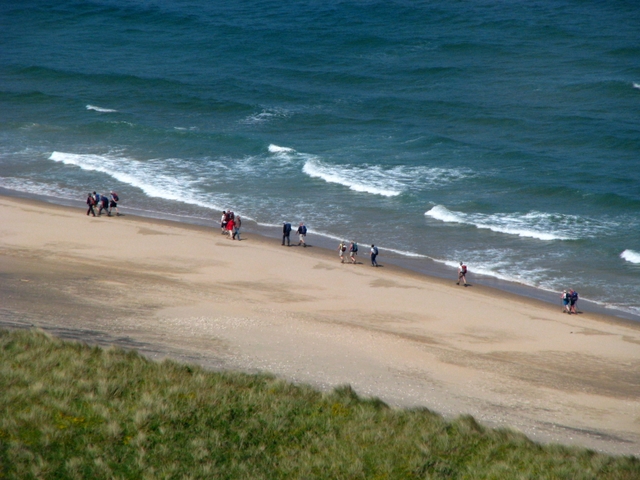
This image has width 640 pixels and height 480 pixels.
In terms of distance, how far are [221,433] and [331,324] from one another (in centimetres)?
788

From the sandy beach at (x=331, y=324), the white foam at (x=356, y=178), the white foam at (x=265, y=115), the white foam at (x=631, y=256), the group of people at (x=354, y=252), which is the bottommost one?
the sandy beach at (x=331, y=324)

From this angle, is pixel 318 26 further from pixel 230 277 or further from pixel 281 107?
pixel 230 277

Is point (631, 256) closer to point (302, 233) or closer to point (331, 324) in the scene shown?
point (302, 233)

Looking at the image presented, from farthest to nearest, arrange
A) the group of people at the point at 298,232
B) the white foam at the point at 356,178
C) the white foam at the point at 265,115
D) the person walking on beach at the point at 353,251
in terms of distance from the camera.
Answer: the white foam at the point at 265,115 < the white foam at the point at 356,178 < the group of people at the point at 298,232 < the person walking on beach at the point at 353,251

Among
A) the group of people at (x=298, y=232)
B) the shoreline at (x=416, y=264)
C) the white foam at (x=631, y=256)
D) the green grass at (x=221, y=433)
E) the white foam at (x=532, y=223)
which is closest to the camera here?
the green grass at (x=221, y=433)

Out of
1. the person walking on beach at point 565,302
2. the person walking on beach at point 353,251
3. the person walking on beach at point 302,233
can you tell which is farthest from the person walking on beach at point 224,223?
the person walking on beach at point 565,302

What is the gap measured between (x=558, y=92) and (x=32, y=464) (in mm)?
44819

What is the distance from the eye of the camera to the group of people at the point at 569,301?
76.0 feet

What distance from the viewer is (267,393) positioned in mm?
14883

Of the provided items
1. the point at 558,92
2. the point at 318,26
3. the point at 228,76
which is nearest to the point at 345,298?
the point at 558,92

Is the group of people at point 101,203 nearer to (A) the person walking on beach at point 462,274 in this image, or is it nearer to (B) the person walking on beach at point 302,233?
(B) the person walking on beach at point 302,233

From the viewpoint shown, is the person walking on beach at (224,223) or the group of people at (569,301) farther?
the person walking on beach at (224,223)

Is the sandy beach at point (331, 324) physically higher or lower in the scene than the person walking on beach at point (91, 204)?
lower

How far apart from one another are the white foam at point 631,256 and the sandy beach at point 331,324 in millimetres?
6096
